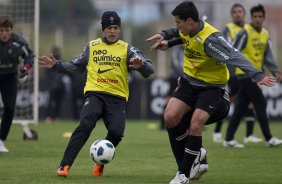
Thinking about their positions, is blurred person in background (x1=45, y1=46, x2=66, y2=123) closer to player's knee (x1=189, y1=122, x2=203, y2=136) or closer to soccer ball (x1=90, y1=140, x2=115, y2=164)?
soccer ball (x1=90, y1=140, x2=115, y2=164)

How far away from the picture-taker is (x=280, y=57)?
2911 centimetres

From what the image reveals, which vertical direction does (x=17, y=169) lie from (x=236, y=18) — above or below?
below

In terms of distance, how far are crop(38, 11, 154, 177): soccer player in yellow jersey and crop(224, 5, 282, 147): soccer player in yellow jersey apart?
14.5ft

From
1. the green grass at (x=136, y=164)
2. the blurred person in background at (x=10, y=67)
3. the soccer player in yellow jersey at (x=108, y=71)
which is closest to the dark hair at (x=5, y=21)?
the blurred person in background at (x=10, y=67)

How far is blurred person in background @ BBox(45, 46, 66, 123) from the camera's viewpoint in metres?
23.7

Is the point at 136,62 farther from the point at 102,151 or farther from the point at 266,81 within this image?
the point at 266,81

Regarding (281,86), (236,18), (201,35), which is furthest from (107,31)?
(281,86)

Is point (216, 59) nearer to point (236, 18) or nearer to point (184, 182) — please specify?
point (184, 182)

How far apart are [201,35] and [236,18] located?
6.02 metres

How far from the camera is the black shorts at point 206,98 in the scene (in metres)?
9.09

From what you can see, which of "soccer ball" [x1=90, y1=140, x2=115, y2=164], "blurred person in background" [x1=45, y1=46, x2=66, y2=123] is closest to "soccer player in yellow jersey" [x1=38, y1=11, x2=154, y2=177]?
"soccer ball" [x1=90, y1=140, x2=115, y2=164]

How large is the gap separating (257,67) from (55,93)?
10.8m

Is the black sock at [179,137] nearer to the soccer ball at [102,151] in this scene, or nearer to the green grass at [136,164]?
the green grass at [136,164]

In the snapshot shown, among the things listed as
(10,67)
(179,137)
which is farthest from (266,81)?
(10,67)
